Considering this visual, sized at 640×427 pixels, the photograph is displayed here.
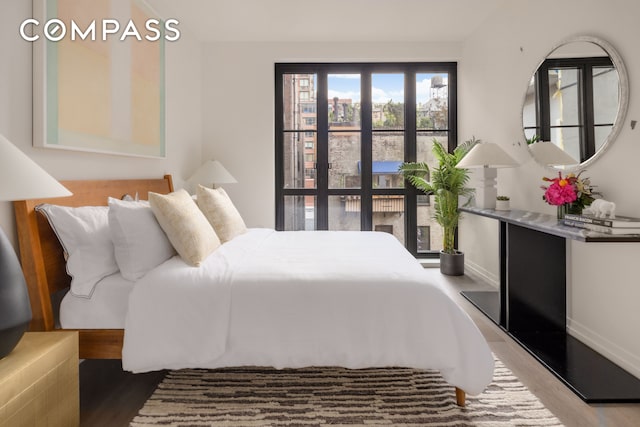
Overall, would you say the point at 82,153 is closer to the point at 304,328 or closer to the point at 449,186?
the point at 304,328

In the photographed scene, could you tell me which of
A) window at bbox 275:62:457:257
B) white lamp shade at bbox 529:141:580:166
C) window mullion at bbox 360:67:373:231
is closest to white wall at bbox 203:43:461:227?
window at bbox 275:62:457:257

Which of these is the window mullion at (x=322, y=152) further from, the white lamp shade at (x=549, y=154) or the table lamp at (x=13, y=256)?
the table lamp at (x=13, y=256)

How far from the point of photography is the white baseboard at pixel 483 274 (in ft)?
12.8

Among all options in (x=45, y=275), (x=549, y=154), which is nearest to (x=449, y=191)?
(x=549, y=154)

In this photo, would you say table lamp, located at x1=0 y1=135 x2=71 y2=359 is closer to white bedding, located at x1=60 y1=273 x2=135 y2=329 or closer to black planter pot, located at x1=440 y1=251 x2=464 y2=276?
white bedding, located at x1=60 y1=273 x2=135 y2=329

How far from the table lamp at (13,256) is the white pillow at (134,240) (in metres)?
0.53

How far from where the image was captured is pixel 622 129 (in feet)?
7.50

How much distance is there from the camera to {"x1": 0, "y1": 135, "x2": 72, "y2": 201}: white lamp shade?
127 cm

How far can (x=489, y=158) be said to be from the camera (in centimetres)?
326

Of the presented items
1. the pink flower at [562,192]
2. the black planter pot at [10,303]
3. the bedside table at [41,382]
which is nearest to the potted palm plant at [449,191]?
the pink flower at [562,192]

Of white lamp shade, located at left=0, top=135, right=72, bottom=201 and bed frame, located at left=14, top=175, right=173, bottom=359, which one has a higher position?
white lamp shade, located at left=0, top=135, right=72, bottom=201

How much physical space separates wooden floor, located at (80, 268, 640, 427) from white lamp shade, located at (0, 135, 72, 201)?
43.2 inches

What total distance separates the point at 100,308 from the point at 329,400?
1227 millimetres

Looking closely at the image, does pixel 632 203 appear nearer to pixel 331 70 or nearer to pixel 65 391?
pixel 65 391
